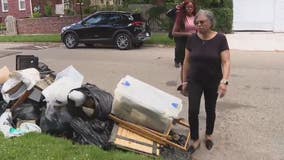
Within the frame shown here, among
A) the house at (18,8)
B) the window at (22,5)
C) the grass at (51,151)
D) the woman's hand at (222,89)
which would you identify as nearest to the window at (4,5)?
the house at (18,8)

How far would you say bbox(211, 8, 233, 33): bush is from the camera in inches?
779

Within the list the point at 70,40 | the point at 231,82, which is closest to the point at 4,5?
the point at 70,40

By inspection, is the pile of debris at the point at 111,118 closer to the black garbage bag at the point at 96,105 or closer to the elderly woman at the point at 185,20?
the black garbage bag at the point at 96,105

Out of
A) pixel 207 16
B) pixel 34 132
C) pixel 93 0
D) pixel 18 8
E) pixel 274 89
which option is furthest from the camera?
pixel 18 8

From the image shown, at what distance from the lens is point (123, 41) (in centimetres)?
1625

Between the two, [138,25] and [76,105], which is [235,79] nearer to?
[76,105]

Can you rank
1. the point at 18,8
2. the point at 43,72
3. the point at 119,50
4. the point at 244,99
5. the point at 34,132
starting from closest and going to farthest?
the point at 34,132, the point at 43,72, the point at 244,99, the point at 119,50, the point at 18,8

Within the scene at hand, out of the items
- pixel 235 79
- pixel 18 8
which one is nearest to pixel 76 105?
pixel 235 79

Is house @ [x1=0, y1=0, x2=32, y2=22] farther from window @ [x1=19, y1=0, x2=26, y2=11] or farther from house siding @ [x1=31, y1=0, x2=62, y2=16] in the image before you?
house siding @ [x1=31, y1=0, x2=62, y2=16]

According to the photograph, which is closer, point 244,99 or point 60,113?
point 60,113

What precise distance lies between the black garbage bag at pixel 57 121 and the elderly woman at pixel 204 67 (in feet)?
4.92

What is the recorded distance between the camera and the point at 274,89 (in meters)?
8.86

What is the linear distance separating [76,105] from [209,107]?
163 cm

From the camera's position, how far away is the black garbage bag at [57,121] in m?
5.34
